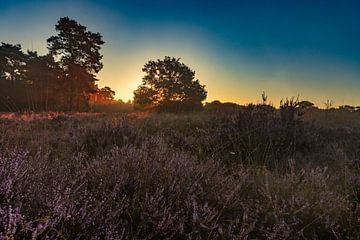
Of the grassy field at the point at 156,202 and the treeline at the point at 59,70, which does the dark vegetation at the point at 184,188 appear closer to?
the grassy field at the point at 156,202

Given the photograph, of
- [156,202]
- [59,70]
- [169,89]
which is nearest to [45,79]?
[59,70]

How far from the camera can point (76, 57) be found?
34219 millimetres

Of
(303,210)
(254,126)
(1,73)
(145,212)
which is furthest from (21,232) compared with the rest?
(1,73)

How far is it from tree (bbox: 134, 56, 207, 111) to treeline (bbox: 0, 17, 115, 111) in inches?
201

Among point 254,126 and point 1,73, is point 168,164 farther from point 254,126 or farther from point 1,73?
point 1,73

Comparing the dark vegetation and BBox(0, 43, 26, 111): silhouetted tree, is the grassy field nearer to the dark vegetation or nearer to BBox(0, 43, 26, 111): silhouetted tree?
the dark vegetation

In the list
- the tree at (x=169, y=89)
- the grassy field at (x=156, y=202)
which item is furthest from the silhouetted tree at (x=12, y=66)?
the grassy field at (x=156, y=202)

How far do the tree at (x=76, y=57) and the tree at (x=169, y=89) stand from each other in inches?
203

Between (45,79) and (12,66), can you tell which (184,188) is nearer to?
(45,79)

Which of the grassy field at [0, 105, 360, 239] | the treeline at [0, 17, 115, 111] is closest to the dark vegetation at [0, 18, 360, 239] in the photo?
the grassy field at [0, 105, 360, 239]

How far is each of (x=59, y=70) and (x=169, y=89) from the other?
1070 centimetres

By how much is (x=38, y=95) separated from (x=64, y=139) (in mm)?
30666

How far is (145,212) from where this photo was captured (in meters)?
2.43

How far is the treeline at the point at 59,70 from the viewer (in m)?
33.1
